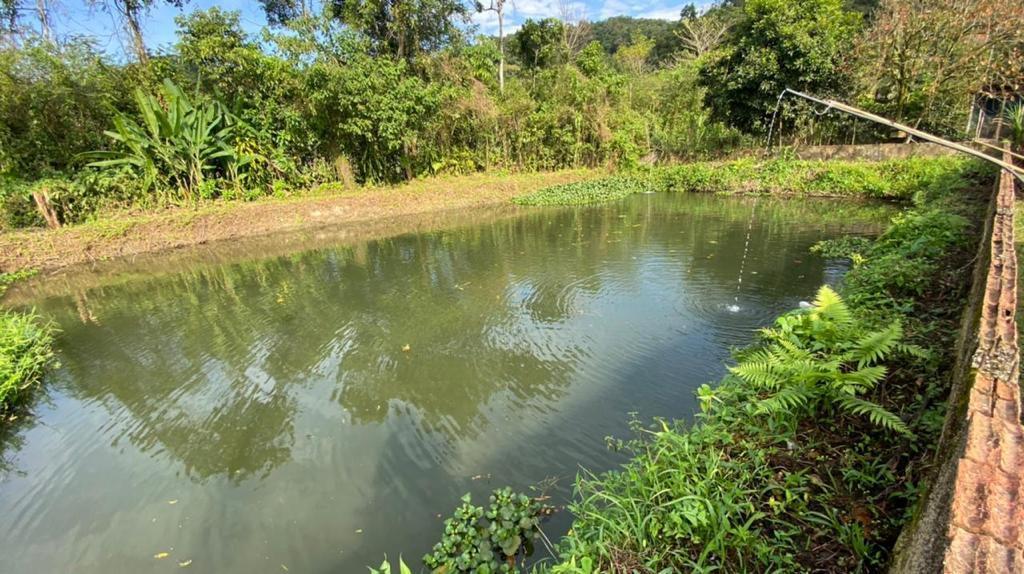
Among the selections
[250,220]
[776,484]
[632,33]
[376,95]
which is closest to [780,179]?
[376,95]

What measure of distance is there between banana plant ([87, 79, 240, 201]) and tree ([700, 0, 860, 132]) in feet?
49.4

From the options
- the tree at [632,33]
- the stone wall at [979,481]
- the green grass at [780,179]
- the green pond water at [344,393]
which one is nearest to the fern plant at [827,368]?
the stone wall at [979,481]

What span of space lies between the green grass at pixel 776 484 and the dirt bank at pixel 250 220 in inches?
403

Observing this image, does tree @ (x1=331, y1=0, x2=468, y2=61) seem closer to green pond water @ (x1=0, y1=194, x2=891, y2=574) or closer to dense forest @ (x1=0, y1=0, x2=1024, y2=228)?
dense forest @ (x1=0, y1=0, x2=1024, y2=228)

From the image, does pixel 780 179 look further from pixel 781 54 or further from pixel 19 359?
pixel 19 359

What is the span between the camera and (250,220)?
38.6 feet

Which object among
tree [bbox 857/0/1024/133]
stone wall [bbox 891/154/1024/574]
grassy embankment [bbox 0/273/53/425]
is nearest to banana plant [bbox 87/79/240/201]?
grassy embankment [bbox 0/273/53/425]

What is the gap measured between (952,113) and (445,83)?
51.6 feet

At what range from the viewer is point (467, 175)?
1698 centimetres

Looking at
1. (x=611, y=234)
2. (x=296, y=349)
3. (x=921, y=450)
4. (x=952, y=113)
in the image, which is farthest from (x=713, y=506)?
(x=952, y=113)

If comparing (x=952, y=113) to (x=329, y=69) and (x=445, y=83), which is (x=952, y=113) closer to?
(x=445, y=83)

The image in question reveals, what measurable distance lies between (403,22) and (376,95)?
376cm

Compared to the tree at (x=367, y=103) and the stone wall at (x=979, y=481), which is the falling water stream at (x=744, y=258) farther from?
the tree at (x=367, y=103)

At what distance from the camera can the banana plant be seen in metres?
10.8
